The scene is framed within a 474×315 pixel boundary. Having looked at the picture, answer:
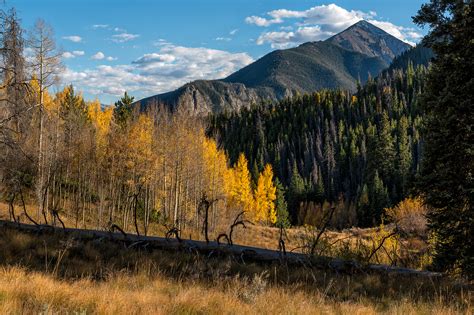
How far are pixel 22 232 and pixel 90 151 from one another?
30.8m

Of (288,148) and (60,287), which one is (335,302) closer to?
(60,287)

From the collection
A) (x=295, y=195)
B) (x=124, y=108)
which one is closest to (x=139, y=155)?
(x=124, y=108)

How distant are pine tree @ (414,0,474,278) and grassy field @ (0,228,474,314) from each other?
3506 millimetres

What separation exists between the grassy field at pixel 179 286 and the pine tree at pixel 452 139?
3.51m

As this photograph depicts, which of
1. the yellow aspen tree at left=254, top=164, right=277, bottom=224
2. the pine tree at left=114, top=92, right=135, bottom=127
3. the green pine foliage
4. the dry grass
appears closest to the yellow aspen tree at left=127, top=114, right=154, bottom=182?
the pine tree at left=114, top=92, right=135, bottom=127

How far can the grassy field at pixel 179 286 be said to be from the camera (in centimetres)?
324

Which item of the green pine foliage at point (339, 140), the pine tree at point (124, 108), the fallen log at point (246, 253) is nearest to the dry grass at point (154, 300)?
the fallen log at point (246, 253)

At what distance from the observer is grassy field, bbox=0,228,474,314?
3.24 meters

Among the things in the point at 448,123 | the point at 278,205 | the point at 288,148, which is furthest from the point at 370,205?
the point at 448,123

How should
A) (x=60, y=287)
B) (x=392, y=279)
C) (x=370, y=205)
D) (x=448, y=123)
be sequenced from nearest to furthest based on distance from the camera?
(x=60, y=287), (x=392, y=279), (x=448, y=123), (x=370, y=205)

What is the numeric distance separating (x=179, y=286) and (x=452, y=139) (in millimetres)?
7029

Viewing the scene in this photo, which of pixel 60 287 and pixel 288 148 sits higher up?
pixel 288 148

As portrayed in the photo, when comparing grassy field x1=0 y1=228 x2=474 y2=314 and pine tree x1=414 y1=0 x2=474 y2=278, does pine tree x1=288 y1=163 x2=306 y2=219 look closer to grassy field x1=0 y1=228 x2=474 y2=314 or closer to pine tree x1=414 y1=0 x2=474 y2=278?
pine tree x1=414 y1=0 x2=474 y2=278

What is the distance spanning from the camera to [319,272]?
520 centimetres
